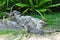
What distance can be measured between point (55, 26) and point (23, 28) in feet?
1.96

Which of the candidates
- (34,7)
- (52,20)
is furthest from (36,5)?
(52,20)

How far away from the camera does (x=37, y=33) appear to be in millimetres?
3465

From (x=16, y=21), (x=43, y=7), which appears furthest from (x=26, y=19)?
(x=43, y=7)

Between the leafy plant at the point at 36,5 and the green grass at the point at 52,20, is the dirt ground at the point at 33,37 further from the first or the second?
the leafy plant at the point at 36,5

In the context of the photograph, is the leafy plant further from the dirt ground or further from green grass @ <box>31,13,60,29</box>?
the dirt ground

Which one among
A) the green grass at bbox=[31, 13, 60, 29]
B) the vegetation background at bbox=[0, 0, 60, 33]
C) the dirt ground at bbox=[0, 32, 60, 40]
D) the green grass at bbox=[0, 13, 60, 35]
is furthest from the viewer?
the vegetation background at bbox=[0, 0, 60, 33]

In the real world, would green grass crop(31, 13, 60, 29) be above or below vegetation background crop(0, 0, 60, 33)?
below

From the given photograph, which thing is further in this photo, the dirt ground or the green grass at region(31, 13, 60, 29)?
the green grass at region(31, 13, 60, 29)

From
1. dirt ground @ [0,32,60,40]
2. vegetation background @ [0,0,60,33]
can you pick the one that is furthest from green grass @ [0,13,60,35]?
dirt ground @ [0,32,60,40]

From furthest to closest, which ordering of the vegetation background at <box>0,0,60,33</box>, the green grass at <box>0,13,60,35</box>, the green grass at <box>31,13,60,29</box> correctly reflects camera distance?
the vegetation background at <box>0,0,60,33</box>
the green grass at <box>31,13,60,29</box>
the green grass at <box>0,13,60,35</box>

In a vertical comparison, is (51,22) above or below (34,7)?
below

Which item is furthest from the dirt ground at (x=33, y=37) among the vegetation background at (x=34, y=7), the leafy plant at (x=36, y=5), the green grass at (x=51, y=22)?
the leafy plant at (x=36, y=5)

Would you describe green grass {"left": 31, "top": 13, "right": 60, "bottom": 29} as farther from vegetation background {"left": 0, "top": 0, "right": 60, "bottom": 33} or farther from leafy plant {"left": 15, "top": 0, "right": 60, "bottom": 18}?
leafy plant {"left": 15, "top": 0, "right": 60, "bottom": 18}

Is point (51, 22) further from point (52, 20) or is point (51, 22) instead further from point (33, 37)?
point (33, 37)
